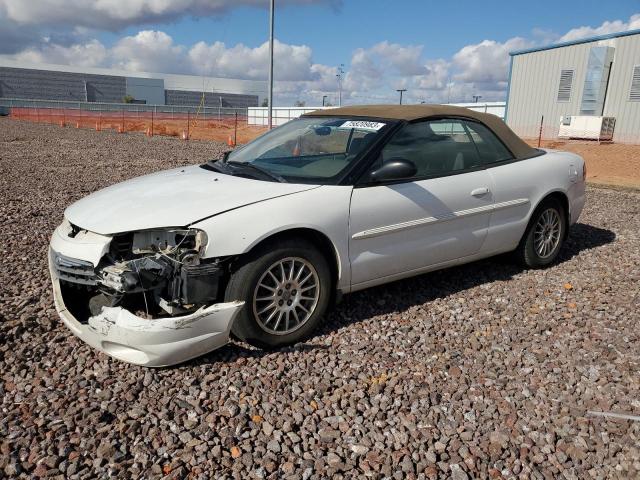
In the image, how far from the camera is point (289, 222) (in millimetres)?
3385

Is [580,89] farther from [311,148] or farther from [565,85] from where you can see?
[311,148]

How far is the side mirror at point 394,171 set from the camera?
146 inches

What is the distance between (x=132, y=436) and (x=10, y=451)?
1.76 ft

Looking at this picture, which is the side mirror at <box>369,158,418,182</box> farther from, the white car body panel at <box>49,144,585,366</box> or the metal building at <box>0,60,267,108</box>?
the metal building at <box>0,60,267,108</box>

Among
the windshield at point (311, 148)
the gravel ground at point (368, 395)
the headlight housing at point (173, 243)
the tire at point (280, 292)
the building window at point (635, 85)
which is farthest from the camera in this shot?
the building window at point (635, 85)

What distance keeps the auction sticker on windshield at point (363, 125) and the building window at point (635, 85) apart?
2387cm

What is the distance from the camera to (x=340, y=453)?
255 cm

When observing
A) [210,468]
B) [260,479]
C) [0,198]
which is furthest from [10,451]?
[0,198]

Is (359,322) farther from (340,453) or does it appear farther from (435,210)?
(340,453)

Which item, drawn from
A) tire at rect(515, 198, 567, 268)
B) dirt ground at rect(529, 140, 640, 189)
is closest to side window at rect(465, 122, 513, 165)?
tire at rect(515, 198, 567, 268)

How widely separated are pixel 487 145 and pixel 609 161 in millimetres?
15332

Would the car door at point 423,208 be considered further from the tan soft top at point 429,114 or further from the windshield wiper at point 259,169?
the windshield wiper at point 259,169

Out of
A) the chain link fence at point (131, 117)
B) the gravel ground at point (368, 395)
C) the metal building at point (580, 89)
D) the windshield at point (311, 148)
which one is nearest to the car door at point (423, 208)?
the windshield at point (311, 148)

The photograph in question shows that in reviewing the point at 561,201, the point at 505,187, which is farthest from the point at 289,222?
the point at 561,201
